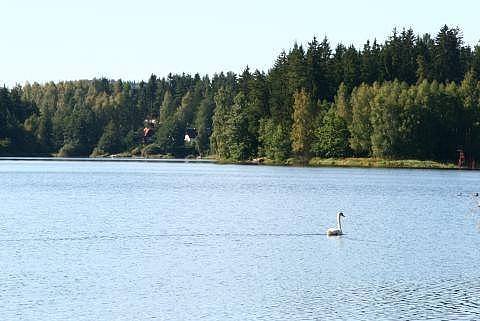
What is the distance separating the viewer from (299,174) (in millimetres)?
134375

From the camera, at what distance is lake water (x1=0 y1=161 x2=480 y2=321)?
3503cm

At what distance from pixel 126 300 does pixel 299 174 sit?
9922 centimetres

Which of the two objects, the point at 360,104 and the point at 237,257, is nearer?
the point at 237,257

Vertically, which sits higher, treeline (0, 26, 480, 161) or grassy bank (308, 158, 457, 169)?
treeline (0, 26, 480, 161)

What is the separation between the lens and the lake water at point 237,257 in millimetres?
35031

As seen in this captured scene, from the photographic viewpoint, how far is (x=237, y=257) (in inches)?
1853

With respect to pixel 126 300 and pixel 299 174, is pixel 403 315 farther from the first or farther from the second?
pixel 299 174

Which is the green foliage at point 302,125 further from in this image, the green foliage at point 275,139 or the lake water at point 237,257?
the lake water at point 237,257

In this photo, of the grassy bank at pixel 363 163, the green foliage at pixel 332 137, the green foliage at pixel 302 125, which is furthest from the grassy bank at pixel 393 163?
the green foliage at pixel 302 125

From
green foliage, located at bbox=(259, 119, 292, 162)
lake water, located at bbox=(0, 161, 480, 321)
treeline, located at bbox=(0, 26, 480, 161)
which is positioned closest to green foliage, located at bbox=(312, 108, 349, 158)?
treeline, located at bbox=(0, 26, 480, 161)

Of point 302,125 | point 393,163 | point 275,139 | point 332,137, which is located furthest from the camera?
point 275,139

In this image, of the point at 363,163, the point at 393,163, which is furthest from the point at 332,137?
the point at 393,163

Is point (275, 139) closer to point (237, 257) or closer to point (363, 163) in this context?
point (363, 163)

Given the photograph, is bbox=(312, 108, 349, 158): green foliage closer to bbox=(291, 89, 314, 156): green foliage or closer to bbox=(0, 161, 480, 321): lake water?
bbox=(291, 89, 314, 156): green foliage
